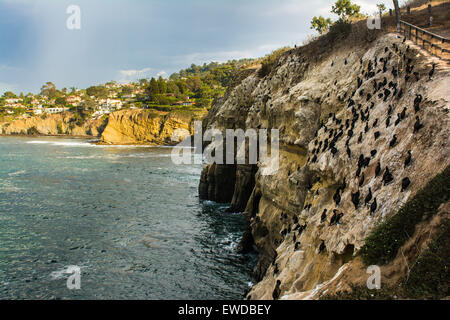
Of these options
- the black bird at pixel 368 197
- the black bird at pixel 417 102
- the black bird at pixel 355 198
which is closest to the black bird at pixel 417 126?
the black bird at pixel 417 102

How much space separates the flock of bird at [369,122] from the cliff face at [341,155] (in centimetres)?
5

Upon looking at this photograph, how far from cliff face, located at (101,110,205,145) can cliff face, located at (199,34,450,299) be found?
281 feet

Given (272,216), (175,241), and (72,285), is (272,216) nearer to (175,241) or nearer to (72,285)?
(175,241)

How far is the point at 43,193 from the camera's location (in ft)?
129

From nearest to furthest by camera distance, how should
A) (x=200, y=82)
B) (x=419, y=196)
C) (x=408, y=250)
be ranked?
(x=408, y=250)
(x=419, y=196)
(x=200, y=82)

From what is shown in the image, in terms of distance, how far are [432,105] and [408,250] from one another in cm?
543

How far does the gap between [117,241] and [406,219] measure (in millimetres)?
21862

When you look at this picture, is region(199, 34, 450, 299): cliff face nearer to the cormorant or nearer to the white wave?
the cormorant

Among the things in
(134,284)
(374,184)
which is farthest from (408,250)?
(134,284)

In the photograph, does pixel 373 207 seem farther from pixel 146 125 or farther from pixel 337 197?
pixel 146 125

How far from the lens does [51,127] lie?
491 ft

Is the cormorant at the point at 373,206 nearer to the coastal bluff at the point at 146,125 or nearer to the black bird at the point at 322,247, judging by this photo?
the black bird at the point at 322,247

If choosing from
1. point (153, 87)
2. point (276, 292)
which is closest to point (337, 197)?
point (276, 292)
